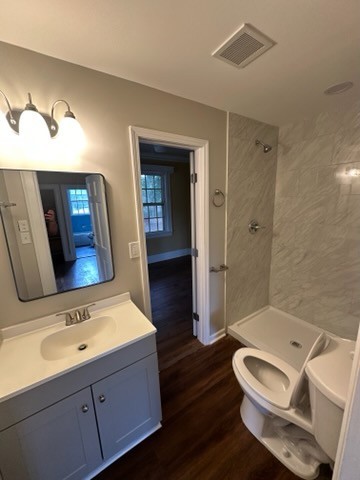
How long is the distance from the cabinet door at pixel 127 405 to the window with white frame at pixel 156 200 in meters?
3.56

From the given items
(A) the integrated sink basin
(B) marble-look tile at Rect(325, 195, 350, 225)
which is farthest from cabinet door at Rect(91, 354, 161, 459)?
(B) marble-look tile at Rect(325, 195, 350, 225)

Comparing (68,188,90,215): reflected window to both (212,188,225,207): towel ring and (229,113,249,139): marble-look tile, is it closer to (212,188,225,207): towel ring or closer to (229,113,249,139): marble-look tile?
(212,188,225,207): towel ring

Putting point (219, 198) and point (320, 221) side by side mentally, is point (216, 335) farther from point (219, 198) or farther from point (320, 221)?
point (320, 221)

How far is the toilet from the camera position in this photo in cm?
87

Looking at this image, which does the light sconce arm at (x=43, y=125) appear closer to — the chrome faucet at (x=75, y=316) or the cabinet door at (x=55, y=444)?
the chrome faucet at (x=75, y=316)

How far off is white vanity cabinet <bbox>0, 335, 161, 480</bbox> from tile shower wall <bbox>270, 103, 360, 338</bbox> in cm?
198

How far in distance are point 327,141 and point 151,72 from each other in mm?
1808

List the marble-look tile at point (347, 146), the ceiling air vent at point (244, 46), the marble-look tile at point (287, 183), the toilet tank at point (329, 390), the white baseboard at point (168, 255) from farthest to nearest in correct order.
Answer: the white baseboard at point (168, 255) < the marble-look tile at point (287, 183) < the marble-look tile at point (347, 146) < the ceiling air vent at point (244, 46) < the toilet tank at point (329, 390)

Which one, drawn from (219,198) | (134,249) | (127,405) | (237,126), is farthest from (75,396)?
(237,126)

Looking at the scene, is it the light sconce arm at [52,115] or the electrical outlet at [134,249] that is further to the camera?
the electrical outlet at [134,249]

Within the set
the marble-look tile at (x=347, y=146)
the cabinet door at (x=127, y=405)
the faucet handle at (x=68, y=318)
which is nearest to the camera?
the cabinet door at (x=127, y=405)

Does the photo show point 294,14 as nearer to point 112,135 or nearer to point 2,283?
point 112,135

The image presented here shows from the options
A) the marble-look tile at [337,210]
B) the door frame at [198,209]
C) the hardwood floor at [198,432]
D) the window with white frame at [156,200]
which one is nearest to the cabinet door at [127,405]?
the hardwood floor at [198,432]

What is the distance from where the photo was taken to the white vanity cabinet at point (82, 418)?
2.93ft
